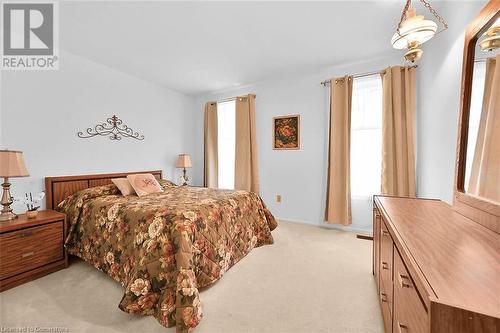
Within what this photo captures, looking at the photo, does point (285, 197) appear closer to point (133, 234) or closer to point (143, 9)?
point (133, 234)

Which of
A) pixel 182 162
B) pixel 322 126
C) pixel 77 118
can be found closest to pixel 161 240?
pixel 77 118

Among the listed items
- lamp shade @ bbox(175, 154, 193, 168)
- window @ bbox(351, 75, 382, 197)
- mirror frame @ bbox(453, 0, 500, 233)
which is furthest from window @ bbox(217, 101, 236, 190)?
mirror frame @ bbox(453, 0, 500, 233)

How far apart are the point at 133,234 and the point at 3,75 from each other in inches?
88.3

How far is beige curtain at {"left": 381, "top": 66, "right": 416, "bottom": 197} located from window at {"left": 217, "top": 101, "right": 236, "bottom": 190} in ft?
8.14

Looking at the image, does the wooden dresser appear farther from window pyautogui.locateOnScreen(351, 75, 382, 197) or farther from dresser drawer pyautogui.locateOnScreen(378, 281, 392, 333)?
window pyautogui.locateOnScreen(351, 75, 382, 197)

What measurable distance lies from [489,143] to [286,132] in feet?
8.77

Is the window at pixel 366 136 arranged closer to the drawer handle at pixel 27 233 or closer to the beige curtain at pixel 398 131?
the beige curtain at pixel 398 131

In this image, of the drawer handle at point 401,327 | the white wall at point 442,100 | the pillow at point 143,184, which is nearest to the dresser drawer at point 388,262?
the drawer handle at point 401,327

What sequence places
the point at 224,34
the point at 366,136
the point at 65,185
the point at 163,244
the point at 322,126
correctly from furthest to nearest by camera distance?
1. the point at 322,126
2. the point at 366,136
3. the point at 65,185
4. the point at 224,34
5. the point at 163,244

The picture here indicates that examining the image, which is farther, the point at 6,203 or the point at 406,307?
the point at 6,203

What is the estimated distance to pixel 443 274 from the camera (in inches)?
23.9

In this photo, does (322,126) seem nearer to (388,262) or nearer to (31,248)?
(388,262)

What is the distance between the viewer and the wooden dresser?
1.59 feet

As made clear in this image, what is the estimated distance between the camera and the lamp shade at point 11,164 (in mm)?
1908
